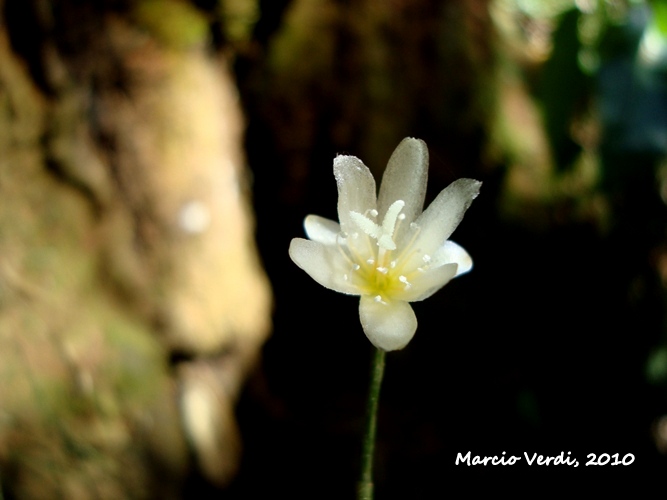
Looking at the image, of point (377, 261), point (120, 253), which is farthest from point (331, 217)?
point (377, 261)

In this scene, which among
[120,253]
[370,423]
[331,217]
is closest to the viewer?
[370,423]

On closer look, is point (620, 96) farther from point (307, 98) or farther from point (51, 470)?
point (51, 470)

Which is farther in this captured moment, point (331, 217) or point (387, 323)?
point (331, 217)

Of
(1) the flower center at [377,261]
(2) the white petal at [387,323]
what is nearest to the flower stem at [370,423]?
(2) the white petal at [387,323]

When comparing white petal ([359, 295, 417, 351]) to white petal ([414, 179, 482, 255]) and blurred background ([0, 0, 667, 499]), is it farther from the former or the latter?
blurred background ([0, 0, 667, 499])

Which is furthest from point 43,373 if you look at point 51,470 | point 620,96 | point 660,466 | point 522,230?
point 660,466

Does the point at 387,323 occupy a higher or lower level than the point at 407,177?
lower

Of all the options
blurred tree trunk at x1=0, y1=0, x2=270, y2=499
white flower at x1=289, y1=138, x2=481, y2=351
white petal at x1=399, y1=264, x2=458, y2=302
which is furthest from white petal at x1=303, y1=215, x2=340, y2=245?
blurred tree trunk at x1=0, y1=0, x2=270, y2=499

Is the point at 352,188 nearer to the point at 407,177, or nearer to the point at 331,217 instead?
the point at 407,177
